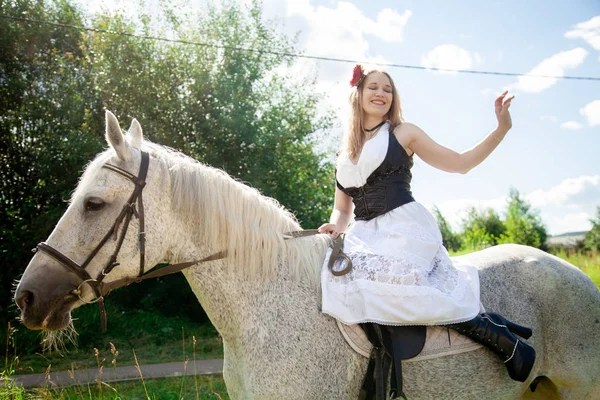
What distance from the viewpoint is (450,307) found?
232 centimetres

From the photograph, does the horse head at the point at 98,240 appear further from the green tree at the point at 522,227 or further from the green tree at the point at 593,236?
the green tree at the point at 593,236

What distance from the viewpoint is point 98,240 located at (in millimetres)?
2139

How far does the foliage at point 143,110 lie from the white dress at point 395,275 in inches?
294

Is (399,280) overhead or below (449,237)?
overhead

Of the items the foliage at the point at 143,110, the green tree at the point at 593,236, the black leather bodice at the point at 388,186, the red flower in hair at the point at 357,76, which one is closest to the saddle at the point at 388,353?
the black leather bodice at the point at 388,186

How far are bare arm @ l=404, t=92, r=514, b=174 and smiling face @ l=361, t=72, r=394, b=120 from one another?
0.68ft

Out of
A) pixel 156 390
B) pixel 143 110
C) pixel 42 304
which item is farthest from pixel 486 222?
pixel 42 304

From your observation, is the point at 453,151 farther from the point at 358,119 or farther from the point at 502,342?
the point at 502,342

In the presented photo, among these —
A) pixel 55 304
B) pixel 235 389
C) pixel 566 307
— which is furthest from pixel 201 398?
pixel 566 307

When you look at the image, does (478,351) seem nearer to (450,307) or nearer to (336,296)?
(450,307)

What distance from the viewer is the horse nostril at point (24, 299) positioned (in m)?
A: 2.06

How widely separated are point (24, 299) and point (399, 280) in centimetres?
180

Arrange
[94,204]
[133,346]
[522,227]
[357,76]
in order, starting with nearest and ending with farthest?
[94,204], [357,76], [133,346], [522,227]

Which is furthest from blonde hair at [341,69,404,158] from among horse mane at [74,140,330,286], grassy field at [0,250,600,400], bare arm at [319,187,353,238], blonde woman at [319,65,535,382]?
grassy field at [0,250,600,400]
